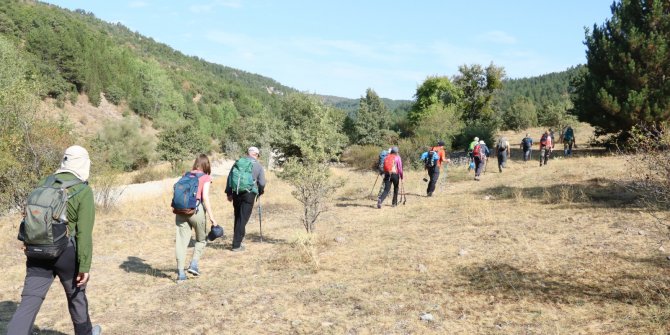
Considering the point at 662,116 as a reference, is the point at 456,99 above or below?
above

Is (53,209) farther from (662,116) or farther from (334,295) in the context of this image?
(662,116)

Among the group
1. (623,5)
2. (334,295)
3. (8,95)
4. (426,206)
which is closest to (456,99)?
(623,5)

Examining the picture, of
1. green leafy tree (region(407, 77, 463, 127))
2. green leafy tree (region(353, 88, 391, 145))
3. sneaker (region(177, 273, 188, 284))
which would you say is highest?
green leafy tree (region(407, 77, 463, 127))

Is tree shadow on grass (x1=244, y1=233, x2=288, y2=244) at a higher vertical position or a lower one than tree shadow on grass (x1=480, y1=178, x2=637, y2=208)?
lower

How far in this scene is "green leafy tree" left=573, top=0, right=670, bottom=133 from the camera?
1998 cm

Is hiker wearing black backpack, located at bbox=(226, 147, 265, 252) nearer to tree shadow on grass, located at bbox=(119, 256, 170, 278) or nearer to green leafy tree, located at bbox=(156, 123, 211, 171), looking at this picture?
tree shadow on grass, located at bbox=(119, 256, 170, 278)

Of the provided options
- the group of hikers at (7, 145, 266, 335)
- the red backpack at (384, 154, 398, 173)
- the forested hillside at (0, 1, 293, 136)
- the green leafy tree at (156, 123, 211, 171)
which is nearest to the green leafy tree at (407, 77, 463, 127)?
the green leafy tree at (156, 123, 211, 171)

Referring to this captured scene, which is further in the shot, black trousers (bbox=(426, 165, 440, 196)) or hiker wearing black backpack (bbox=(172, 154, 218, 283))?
black trousers (bbox=(426, 165, 440, 196))

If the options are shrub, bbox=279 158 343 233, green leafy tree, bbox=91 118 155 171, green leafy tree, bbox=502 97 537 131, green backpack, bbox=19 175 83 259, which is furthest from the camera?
green leafy tree, bbox=502 97 537 131

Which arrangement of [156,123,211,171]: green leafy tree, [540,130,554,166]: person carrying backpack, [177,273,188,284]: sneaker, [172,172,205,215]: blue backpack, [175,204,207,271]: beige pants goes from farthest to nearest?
[156,123,211,171]: green leafy tree → [540,130,554,166]: person carrying backpack → [177,273,188,284]: sneaker → [175,204,207,271]: beige pants → [172,172,205,215]: blue backpack

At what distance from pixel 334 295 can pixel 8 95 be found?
42.5 feet

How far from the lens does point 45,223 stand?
3.32 metres

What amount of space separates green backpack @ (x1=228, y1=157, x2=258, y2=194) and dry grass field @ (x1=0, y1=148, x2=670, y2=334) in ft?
4.23

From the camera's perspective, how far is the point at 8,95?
1297 centimetres
